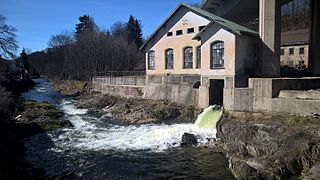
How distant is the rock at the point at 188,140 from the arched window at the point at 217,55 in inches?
269

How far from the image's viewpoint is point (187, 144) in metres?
17.6

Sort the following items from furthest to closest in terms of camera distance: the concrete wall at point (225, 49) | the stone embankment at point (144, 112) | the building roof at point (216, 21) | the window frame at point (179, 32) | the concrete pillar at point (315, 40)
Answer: the window frame at point (179, 32) → the concrete pillar at point (315, 40) → the stone embankment at point (144, 112) → the building roof at point (216, 21) → the concrete wall at point (225, 49)

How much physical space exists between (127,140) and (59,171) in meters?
5.86

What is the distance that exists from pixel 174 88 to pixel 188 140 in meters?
9.86

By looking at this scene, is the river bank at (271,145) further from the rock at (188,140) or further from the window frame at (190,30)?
the window frame at (190,30)

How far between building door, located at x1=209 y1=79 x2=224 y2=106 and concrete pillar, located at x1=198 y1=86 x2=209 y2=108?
252mm

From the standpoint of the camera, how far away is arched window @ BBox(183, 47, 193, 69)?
28.5m

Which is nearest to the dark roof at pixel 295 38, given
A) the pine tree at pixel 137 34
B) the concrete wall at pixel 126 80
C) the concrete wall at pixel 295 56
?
the concrete wall at pixel 295 56

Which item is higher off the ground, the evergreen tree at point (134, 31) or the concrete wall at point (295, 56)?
the evergreen tree at point (134, 31)

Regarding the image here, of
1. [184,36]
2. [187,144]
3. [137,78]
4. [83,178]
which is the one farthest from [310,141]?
[137,78]

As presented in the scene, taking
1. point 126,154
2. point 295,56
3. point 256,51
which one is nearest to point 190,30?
point 256,51

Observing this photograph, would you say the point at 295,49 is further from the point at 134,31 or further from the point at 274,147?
the point at 134,31

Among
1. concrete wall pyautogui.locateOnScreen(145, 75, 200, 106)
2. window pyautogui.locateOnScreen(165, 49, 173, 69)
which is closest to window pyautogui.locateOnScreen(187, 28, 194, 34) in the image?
window pyautogui.locateOnScreen(165, 49, 173, 69)

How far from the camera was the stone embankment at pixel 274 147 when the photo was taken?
11.7 m
